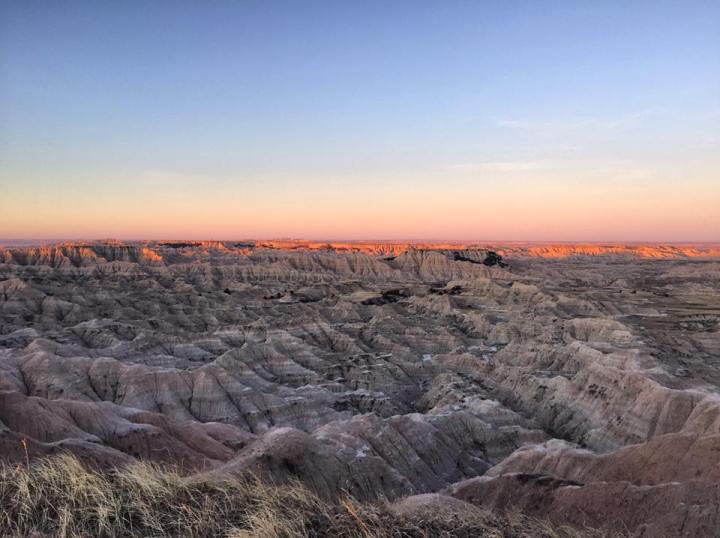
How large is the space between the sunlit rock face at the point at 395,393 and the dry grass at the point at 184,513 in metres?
1.67

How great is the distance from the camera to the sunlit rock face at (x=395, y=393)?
1914 centimetres

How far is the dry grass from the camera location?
19.7 feet

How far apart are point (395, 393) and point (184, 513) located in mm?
41612

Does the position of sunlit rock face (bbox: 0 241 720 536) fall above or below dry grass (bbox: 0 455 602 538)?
below

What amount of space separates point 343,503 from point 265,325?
191ft

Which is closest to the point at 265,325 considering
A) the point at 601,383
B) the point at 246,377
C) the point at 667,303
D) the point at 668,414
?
the point at 246,377

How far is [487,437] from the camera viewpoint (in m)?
34.1

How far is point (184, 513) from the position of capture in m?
6.46

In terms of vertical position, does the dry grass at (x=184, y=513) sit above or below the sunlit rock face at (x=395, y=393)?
above

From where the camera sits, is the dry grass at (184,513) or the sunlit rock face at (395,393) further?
the sunlit rock face at (395,393)

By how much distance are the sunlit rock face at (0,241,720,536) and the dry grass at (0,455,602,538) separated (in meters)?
1.67

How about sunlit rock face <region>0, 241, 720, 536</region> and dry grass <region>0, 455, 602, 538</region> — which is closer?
dry grass <region>0, 455, 602, 538</region>

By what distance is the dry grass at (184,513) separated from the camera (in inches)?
237

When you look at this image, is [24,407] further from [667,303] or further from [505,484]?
[667,303]
